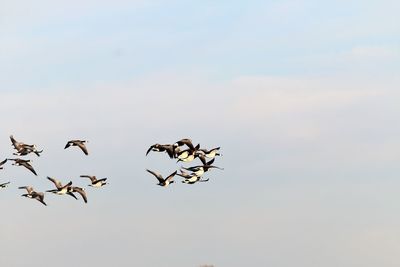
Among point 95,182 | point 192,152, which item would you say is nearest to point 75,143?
point 95,182

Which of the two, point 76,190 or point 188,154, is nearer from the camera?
point 188,154

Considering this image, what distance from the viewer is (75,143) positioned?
76938 mm

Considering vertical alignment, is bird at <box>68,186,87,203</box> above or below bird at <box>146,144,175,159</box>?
below

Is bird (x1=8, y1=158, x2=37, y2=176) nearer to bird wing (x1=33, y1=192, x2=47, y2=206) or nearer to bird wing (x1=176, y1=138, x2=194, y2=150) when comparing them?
bird wing (x1=33, y1=192, x2=47, y2=206)

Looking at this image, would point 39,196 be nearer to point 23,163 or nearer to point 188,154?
point 23,163

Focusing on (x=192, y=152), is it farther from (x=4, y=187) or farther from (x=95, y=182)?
(x=4, y=187)

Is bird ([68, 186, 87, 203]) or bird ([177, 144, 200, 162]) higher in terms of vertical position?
bird ([177, 144, 200, 162])

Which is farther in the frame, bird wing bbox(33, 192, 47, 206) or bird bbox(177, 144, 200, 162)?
bird bbox(177, 144, 200, 162)

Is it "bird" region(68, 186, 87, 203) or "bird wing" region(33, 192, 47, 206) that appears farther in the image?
"bird" region(68, 186, 87, 203)

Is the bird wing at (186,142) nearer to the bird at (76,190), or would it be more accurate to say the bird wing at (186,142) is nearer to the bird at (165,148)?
the bird at (165,148)

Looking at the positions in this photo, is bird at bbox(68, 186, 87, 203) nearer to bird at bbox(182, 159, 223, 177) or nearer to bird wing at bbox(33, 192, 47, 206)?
bird wing at bbox(33, 192, 47, 206)

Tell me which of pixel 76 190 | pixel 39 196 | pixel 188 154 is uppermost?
pixel 188 154

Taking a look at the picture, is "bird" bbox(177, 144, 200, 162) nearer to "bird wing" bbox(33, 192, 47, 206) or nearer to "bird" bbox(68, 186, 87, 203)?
"bird" bbox(68, 186, 87, 203)

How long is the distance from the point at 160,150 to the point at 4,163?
1556 centimetres
